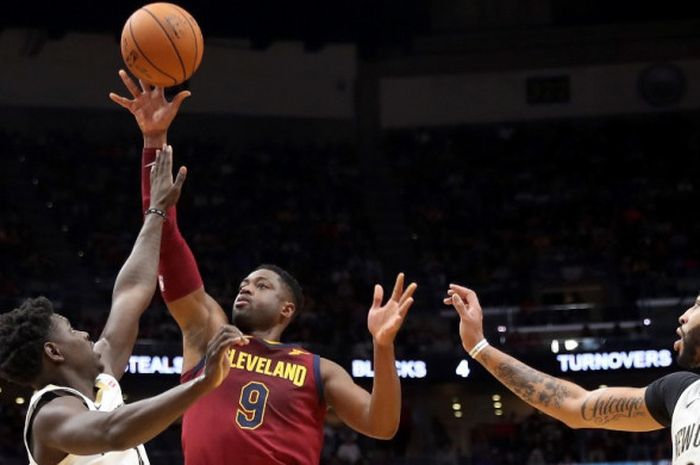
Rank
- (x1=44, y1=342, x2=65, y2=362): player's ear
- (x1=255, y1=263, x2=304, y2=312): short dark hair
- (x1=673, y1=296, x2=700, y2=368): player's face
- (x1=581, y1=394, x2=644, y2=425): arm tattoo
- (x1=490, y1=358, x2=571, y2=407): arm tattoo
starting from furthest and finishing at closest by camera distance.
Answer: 1. (x1=255, y1=263, x2=304, y2=312): short dark hair
2. (x1=490, y1=358, x2=571, y2=407): arm tattoo
3. (x1=581, y1=394, x2=644, y2=425): arm tattoo
4. (x1=673, y1=296, x2=700, y2=368): player's face
5. (x1=44, y1=342, x2=65, y2=362): player's ear

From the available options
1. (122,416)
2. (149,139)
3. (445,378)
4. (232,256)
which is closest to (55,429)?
(122,416)

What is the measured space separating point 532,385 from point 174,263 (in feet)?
5.09

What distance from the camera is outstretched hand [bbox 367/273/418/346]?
4.54 meters

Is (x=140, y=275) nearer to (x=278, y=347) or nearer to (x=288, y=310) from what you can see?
(x=278, y=347)

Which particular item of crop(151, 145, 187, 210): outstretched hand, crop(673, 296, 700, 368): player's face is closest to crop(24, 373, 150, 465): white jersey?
crop(151, 145, 187, 210): outstretched hand

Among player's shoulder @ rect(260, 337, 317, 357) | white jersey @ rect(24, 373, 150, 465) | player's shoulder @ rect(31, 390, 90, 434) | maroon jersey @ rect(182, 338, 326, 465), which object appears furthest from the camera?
player's shoulder @ rect(260, 337, 317, 357)

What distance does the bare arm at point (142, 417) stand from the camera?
3465 millimetres

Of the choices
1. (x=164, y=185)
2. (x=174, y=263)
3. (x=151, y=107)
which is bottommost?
(x=174, y=263)

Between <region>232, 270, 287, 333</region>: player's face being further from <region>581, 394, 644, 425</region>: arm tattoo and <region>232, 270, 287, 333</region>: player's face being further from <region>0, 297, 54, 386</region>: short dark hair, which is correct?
<region>581, 394, 644, 425</region>: arm tattoo

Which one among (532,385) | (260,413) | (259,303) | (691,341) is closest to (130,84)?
(259,303)

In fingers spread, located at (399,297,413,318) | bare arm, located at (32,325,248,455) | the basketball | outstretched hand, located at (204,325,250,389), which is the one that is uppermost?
the basketball

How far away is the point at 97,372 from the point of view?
13.6 feet

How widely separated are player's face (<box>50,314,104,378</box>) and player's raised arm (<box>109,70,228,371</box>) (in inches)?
33.0

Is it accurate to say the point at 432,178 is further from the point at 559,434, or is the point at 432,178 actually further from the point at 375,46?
the point at 559,434
